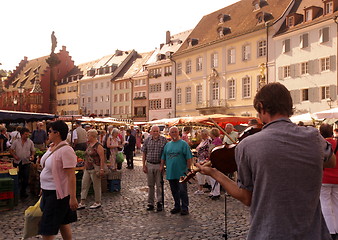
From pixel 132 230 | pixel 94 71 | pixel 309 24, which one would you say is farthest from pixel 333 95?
pixel 94 71

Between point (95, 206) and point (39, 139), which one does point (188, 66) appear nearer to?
point (39, 139)

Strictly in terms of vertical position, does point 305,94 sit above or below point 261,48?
below

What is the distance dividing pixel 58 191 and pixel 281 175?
315 centimetres

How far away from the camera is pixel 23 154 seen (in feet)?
31.9

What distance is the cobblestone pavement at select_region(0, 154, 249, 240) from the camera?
6.37 meters

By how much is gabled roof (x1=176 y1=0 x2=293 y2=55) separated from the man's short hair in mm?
33516

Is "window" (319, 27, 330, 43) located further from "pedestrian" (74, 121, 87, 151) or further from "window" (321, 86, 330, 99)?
"pedestrian" (74, 121, 87, 151)

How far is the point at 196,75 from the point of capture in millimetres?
43000

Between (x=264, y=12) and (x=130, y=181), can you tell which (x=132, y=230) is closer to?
(x=130, y=181)

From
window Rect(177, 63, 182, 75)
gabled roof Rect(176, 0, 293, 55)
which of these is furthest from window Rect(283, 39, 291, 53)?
window Rect(177, 63, 182, 75)

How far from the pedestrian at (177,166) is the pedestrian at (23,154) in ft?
12.3

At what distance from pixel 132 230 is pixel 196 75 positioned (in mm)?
37109

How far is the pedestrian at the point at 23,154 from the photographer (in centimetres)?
966

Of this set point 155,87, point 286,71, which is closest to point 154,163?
point 286,71
